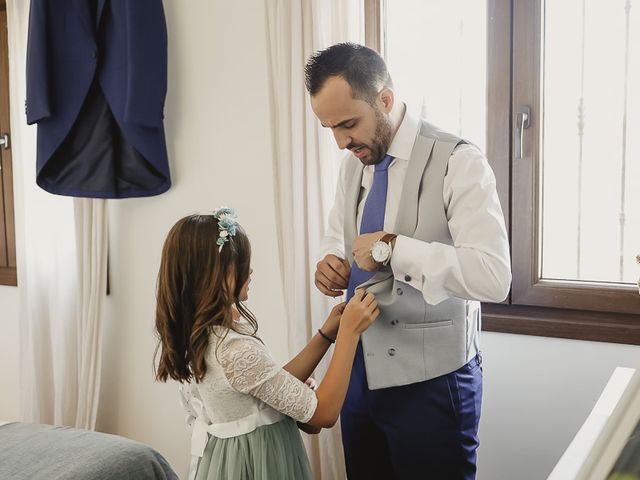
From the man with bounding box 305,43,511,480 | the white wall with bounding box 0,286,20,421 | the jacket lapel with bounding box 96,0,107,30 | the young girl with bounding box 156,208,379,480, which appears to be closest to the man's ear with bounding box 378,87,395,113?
the man with bounding box 305,43,511,480

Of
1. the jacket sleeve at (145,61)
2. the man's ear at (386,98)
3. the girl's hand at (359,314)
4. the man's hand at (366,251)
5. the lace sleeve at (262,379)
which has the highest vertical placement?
the jacket sleeve at (145,61)

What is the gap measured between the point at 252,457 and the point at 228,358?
24 cm

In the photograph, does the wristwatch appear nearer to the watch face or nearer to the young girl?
the watch face

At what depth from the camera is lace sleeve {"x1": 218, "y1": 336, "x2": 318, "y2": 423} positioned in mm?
1447

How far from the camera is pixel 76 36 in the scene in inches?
98.0

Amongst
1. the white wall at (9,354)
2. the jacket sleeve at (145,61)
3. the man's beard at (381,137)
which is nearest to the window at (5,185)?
the white wall at (9,354)

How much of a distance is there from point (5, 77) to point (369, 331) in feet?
7.45

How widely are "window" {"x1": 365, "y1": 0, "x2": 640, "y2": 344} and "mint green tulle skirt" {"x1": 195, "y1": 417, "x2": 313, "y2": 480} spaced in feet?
2.64

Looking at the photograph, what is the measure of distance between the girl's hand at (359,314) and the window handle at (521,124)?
76 centimetres

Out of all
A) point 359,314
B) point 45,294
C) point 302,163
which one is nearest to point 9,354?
point 45,294

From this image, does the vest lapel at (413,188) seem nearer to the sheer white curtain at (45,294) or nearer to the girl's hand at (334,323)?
the girl's hand at (334,323)

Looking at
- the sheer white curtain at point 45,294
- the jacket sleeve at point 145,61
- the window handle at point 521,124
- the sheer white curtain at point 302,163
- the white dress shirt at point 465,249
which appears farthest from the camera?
the sheer white curtain at point 45,294

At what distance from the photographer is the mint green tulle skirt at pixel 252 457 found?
4.93 ft

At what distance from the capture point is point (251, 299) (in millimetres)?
2432
